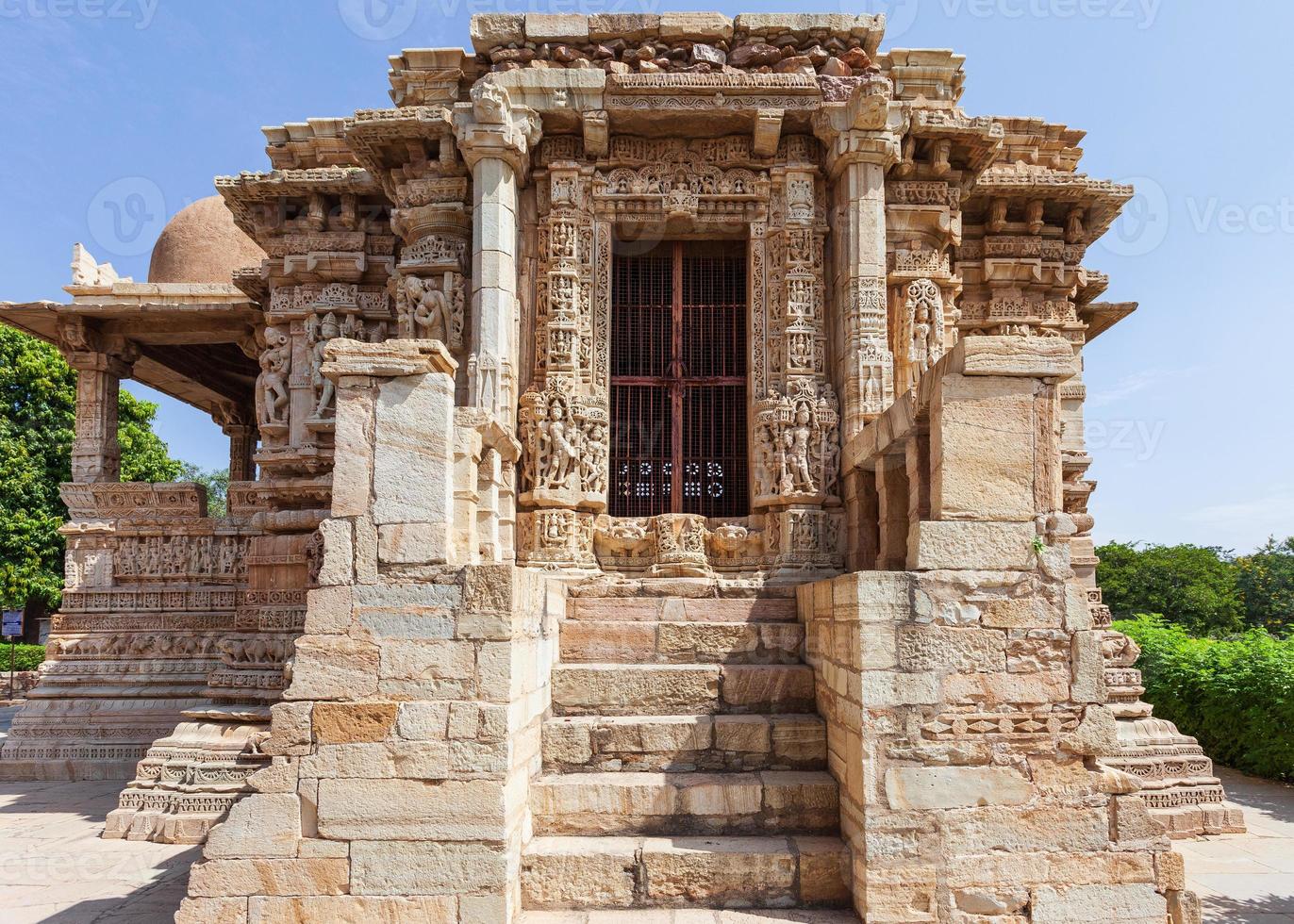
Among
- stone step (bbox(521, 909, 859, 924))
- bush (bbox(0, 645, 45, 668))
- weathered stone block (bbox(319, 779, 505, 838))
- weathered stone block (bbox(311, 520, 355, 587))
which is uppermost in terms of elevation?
weathered stone block (bbox(311, 520, 355, 587))

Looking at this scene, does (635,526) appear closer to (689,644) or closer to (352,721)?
(689,644)

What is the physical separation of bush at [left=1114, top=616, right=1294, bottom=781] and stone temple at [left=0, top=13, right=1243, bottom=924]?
2911mm

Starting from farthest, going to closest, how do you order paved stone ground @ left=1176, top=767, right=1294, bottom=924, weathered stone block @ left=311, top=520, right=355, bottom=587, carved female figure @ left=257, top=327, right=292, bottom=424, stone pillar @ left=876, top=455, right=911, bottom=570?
carved female figure @ left=257, top=327, right=292, bottom=424
stone pillar @ left=876, top=455, right=911, bottom=570
paved stone ground @ left=1176, top=767, right=1294, bottom=924
weathered stone block @ left=311, top=520, right=355, bottom=587

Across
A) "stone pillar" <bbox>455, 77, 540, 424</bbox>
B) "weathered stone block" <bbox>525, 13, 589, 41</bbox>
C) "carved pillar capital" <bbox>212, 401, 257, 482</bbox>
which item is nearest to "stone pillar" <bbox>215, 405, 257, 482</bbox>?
"carved pillar capital" <bbox>212, 401, 257, 482</bbox>

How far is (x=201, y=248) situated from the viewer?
14.7 m

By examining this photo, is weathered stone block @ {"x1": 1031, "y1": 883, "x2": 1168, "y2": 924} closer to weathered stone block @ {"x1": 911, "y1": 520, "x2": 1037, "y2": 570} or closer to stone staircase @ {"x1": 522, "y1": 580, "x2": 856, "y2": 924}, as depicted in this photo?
stone staircase @ {"x1": 522, "y1": 580, "x2": 856, "y2": 924}

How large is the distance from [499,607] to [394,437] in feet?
3.88

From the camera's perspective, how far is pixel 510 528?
7.31m

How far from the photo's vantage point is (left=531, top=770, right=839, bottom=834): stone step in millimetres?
5219

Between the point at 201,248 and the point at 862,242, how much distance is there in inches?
468

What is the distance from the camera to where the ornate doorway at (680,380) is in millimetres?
8961

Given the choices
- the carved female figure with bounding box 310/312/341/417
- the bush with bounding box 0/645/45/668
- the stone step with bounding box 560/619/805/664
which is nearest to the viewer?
the stone step with bounding box 560/619/805/664

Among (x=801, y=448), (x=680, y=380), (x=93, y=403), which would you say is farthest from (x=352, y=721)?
(x=93, y=403)

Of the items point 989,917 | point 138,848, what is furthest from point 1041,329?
point 138,848
